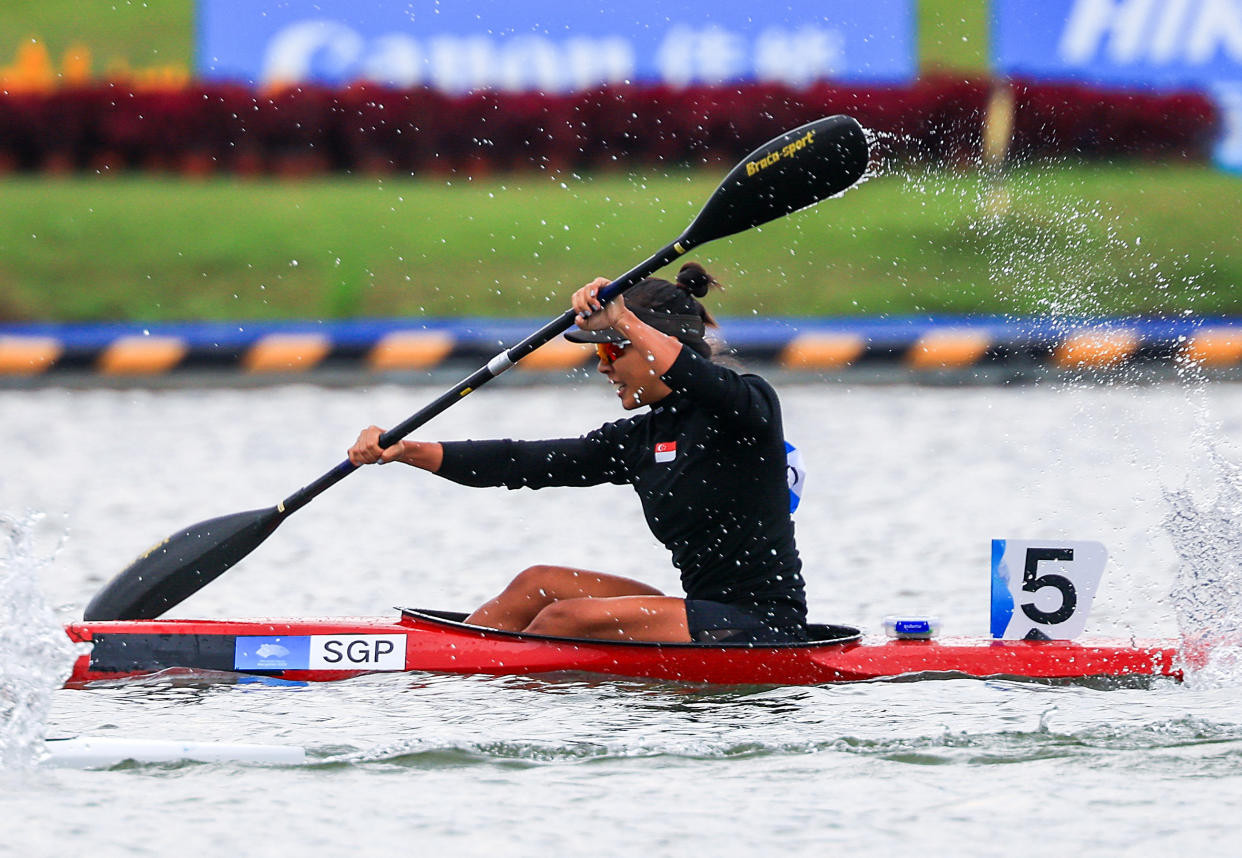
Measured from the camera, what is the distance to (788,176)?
19.7ft

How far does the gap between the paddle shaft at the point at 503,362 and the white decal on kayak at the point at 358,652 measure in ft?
1.81

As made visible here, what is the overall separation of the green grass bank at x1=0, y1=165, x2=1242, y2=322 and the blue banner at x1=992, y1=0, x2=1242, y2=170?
3.72 feet

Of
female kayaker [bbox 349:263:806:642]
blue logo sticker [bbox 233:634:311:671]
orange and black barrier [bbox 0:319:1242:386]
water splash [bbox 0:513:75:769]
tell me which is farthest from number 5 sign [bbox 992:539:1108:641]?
orange and black barrier [bbox 0:319:1242:386]

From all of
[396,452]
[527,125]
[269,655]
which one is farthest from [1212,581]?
[527,125]

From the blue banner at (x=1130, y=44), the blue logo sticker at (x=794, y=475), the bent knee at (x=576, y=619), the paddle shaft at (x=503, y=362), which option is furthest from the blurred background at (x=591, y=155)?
the bent knee at (x=576, y=619)

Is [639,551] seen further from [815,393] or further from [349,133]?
[349,133]

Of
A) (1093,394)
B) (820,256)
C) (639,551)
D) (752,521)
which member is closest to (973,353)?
(1093,394)

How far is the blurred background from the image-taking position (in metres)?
15.2

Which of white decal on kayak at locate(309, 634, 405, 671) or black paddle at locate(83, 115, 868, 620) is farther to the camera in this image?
black paddle at locate(83, 115, 868, 620)

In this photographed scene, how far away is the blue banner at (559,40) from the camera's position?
627 inches

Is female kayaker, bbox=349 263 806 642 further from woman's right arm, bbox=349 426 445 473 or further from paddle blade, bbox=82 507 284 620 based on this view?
paddle blade, bbox=82 507 284 620

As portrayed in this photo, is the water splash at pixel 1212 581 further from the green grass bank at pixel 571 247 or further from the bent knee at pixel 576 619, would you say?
the green grass bank at pixel 571 247

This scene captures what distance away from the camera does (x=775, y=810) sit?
4.55 meters

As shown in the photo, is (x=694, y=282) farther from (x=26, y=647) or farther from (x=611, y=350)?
(x=26, y=647)
